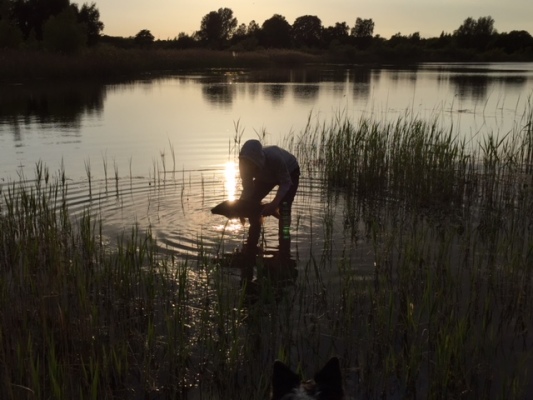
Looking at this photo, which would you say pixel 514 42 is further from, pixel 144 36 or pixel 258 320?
pixel 258 320

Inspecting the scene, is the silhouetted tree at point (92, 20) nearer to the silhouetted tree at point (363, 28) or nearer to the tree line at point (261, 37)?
the tree line at point (261, 37)

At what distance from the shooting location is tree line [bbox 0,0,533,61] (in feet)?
155

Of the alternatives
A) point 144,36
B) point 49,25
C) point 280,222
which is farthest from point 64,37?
point 144,36

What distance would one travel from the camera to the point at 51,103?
1092 inches

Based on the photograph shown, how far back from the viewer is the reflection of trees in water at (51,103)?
22.4 meters

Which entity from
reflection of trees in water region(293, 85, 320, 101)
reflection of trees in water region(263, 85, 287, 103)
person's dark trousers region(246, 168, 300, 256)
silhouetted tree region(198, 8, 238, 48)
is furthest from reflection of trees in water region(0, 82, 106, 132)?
silhouetted tree region(198, 8, 238, 48)

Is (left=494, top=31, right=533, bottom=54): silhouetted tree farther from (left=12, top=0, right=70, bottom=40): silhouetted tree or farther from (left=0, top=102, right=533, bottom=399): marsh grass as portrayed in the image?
(left=0, top=102, right=533, bottom=399): marsh grass

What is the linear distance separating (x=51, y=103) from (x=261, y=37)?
109 m

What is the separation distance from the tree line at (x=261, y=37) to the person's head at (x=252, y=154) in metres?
43.5

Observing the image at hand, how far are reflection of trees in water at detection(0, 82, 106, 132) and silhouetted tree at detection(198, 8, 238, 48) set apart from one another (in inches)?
4498

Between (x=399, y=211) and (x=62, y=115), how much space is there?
18666mm

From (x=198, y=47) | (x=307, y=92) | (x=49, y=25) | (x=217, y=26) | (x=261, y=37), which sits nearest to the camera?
(x=307, y=92)

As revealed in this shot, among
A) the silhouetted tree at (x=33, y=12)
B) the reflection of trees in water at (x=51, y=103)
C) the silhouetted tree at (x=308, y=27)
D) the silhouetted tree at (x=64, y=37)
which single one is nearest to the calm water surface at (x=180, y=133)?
the reflection of trees in water at (x=51, y=103)

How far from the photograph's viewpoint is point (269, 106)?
2719 cm
